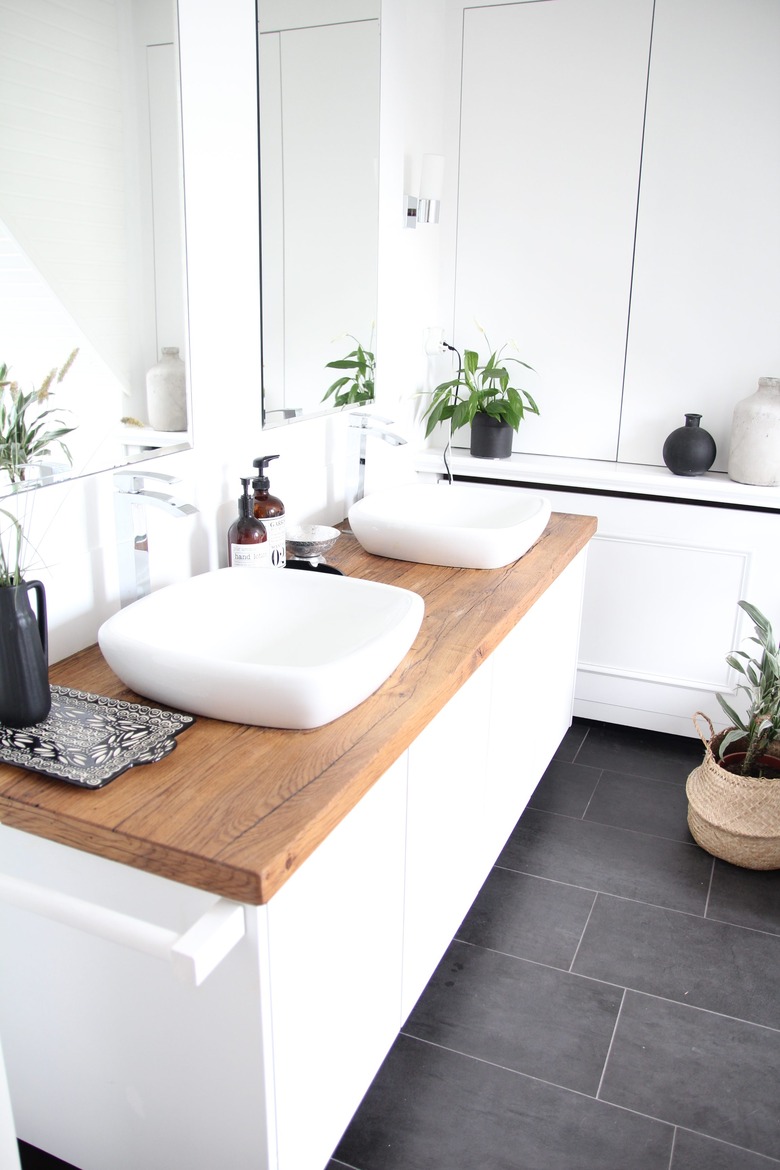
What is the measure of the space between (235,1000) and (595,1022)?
3.26 ft

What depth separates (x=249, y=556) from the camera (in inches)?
68.1

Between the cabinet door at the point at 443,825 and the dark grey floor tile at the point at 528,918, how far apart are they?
0.16 m

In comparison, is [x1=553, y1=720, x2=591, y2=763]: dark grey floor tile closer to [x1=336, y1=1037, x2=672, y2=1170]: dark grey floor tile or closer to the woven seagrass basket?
the woven seagrass basket

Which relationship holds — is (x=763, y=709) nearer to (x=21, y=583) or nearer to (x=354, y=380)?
(x=354, y=380)

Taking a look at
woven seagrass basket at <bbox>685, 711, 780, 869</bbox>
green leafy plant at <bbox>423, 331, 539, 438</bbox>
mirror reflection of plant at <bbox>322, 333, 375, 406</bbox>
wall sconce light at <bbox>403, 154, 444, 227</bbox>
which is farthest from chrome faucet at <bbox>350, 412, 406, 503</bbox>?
woven seagrass basket at <bbox>685, 711, 780, 869</bbox>

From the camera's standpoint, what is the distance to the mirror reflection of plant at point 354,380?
7.55 ft

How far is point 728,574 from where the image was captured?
107 inches

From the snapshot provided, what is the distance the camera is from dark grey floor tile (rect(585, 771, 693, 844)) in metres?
2.48

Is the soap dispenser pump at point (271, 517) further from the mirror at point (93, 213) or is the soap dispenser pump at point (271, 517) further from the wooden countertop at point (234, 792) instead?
the wooden countertop at point (234, 792)

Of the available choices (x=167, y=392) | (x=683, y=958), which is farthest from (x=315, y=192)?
(x=683, y=958)

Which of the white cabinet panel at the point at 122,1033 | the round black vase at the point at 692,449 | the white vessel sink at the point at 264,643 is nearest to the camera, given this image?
the white cabinet panel at the point at 122,1033

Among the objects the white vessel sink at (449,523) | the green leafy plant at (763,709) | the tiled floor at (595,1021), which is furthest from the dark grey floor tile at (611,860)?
the white vessel sink at (449,523)

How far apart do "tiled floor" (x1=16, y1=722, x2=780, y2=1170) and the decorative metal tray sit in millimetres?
770

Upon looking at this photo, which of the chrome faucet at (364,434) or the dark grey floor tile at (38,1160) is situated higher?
the chrome faucet at (364,434)
